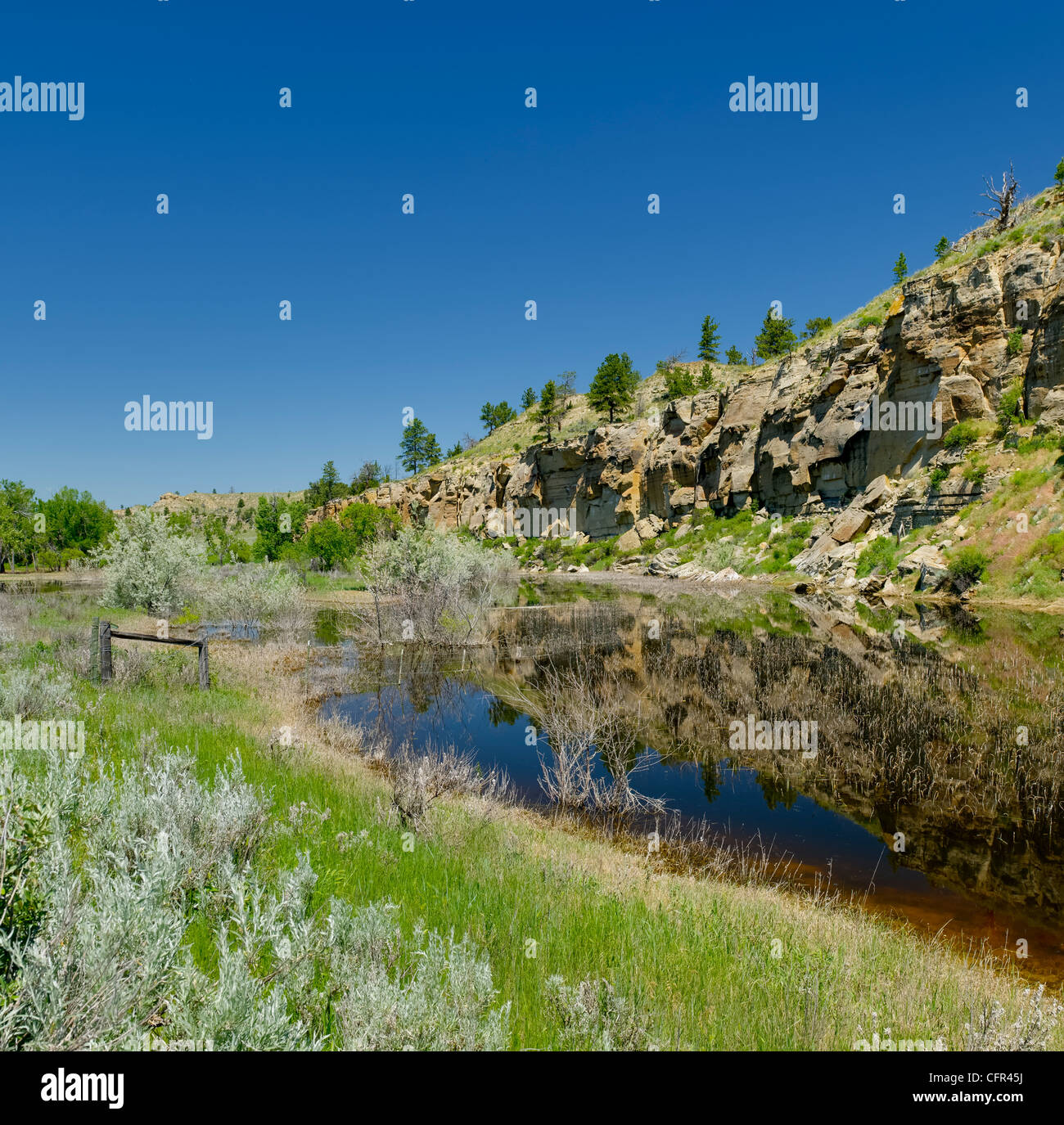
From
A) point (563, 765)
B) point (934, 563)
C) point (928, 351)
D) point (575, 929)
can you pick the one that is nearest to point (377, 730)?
point (563, 765)

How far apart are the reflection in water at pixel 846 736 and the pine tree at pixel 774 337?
5739 centimetres

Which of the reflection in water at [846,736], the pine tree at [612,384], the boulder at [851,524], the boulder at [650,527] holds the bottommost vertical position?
the reflection in water at [846,736]

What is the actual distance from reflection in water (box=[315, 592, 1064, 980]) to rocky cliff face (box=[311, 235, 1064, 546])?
1948cm

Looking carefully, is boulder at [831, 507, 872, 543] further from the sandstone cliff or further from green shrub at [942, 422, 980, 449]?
green shrub at [942, 422, 980, 449]

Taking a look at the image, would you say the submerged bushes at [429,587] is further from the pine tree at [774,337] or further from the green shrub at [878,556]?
the pine tree at [774,337]

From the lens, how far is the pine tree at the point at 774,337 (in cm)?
7175

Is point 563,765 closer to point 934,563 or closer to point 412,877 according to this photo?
point 412,877

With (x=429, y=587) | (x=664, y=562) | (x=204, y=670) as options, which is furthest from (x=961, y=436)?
A: (x=204, y=670)

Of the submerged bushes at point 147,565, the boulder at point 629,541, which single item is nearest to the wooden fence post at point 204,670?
the submerged bushes at point 147,565

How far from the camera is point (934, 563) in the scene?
29516 mm

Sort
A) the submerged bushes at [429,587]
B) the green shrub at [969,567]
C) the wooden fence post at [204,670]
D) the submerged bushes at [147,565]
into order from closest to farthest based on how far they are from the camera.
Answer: the wooden fence post at [204,670]
the submerged bushes at [429,587]
the submerged bushes at [147,565]
the green shrub at [969,567]

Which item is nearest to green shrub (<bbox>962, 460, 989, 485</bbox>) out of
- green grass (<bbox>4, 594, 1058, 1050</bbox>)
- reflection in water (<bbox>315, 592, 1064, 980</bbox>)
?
reflection in water (<bbox>315, 592, 1064, 980</bbox>)

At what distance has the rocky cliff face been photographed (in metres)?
34.6

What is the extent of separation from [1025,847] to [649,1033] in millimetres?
6799
